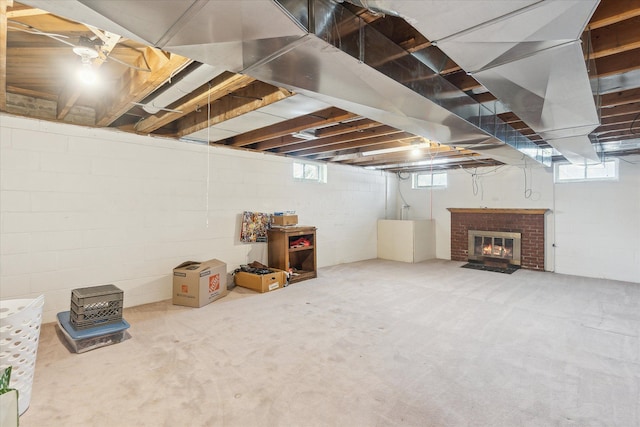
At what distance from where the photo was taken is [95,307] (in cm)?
273

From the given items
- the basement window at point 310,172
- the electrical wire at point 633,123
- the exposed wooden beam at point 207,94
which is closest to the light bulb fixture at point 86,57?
the exposed wooden beam at point 207,94

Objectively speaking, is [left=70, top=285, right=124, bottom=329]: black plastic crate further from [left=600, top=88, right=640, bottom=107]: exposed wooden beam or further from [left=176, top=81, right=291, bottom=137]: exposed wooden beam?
[left=600, top=88, right=640, bottom=107]: exposed wooden beam

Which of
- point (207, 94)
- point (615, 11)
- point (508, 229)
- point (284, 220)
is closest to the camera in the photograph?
point (615, 11)

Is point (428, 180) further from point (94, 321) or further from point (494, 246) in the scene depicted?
point (94, 321)

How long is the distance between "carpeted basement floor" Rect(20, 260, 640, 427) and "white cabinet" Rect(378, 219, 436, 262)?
8.85 feet

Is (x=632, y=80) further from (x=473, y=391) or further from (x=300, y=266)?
(x=300, y=266)

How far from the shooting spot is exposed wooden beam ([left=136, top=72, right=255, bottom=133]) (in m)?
2.40

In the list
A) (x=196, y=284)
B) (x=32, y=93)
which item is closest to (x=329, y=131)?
(x=196, y=284)

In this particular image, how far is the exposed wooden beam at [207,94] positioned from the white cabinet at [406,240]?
201 inches

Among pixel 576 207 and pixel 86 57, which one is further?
pixel 576 207

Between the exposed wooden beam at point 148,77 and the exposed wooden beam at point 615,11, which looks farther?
the exposed wooden beam at point 148,77

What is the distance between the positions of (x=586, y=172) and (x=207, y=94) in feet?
21.4

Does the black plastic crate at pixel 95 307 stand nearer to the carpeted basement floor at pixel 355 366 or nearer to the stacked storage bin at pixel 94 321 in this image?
the stacked storage bin at pixel 94 321

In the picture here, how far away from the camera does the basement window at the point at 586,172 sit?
210 inches
